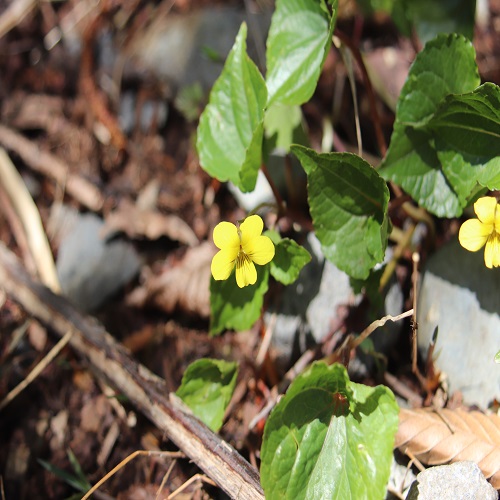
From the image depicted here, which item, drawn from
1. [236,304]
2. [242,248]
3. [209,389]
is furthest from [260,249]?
[209,389]

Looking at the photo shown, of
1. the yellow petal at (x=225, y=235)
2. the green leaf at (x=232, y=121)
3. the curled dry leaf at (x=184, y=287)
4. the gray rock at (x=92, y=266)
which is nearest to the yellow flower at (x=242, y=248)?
the yellow petal at (x=225, y=235)

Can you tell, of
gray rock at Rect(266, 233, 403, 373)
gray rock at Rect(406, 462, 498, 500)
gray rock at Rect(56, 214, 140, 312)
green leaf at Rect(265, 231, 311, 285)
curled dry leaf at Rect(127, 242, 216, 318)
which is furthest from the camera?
gray rock at Rect(56, 214, 140, 312)

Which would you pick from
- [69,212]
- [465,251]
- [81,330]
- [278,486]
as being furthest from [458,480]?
[69,212]

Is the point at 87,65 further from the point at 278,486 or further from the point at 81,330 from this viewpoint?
the point at 278,486

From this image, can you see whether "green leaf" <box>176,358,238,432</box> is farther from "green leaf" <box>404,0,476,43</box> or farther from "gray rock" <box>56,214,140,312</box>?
"green leaf" <box>404,0,476,43</box>

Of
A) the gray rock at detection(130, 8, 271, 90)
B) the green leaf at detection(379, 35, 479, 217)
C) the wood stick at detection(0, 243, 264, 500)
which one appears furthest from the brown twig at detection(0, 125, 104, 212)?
the green leaf at detection(379, 35, 479, 217)

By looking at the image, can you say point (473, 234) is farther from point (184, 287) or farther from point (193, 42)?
point (193, 42)
